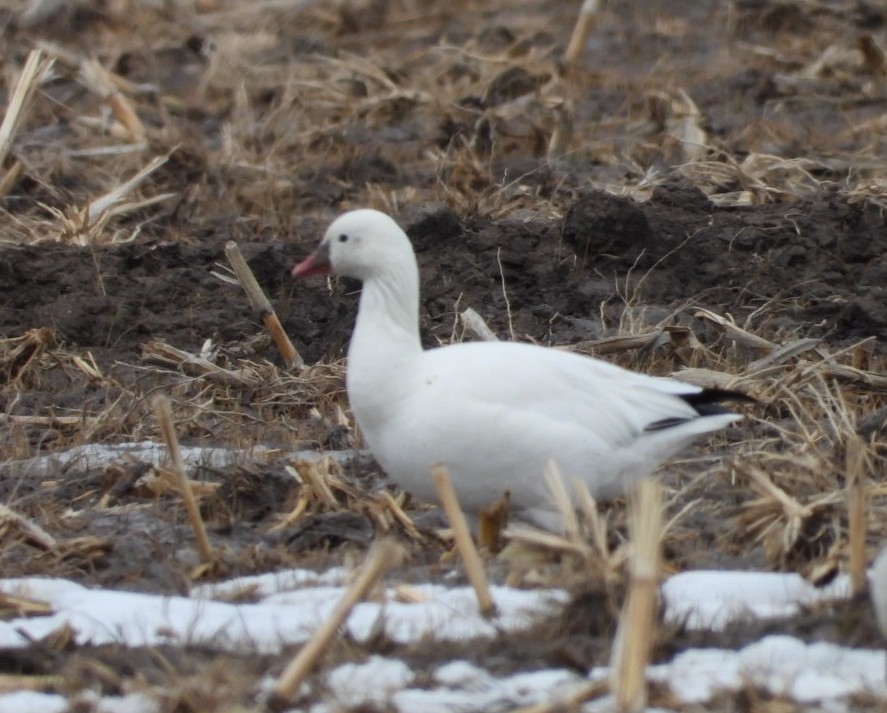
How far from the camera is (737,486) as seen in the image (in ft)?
18.9

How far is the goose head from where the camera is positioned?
217 inches

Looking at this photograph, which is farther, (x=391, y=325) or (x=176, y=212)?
(x=176, y=212)

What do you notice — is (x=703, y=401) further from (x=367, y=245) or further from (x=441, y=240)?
(x=441, y=240)

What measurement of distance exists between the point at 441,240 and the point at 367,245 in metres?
3.22

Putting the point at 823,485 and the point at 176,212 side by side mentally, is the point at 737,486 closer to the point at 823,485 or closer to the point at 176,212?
the point at 823,485

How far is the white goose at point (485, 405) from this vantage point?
515cm

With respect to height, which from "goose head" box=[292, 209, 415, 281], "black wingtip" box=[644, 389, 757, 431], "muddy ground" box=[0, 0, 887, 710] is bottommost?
"muddy ground" box=[0, 0, 887, 710]

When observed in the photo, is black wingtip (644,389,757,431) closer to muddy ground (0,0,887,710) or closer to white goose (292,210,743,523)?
white goose (292,210,743,523)

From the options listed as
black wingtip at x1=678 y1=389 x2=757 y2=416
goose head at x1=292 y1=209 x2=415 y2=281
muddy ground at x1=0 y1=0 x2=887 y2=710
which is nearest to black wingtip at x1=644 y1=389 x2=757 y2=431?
black wingtip at x1=678 y1=389 x2=757 y2=416

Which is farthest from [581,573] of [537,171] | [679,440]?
[537,171]

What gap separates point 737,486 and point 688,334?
167 centimetres

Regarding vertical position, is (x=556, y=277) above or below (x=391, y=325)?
below

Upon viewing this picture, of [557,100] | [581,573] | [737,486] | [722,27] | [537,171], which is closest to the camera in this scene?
[581,573]

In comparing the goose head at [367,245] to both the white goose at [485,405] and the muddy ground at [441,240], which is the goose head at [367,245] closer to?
the white goose at [485,405]
